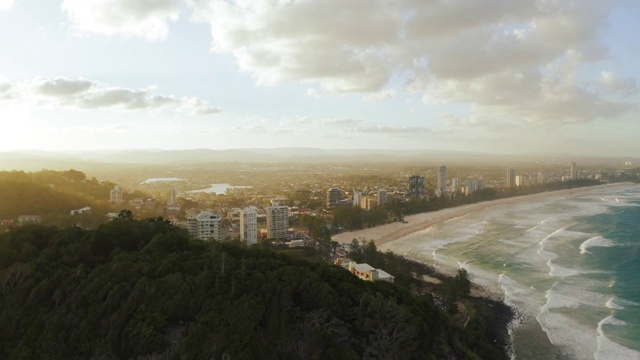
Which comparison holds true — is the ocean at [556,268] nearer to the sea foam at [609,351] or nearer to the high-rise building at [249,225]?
the sea foam at [609,351]

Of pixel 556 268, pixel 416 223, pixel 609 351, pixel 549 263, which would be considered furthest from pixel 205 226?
pixel 609 351

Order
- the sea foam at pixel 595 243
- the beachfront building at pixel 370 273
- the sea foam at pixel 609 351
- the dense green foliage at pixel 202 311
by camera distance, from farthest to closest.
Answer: the sea foam at pixel 595 243 < the beachfront building at pixel 370 273 < the sea foam at pixel 609 351 < the dense green foliage at pixel 202 311

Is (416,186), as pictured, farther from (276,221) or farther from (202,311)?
(202,311)

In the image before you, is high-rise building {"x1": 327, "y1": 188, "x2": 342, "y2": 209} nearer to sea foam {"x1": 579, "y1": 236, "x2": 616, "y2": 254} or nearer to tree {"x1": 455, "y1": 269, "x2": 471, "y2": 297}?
sea foam {"x1": 579, "y1": 236, "x2": 616, "y2": 254}

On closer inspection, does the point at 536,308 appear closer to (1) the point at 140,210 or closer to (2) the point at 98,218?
(2) the point at 98,218

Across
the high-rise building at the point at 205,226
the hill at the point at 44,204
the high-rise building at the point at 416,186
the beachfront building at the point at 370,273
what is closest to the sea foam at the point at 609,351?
the beachfront building at the point at 370,273

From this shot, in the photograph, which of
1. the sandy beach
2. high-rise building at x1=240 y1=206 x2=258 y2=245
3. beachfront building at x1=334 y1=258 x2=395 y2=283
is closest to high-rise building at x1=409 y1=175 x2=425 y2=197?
the sandy beach
